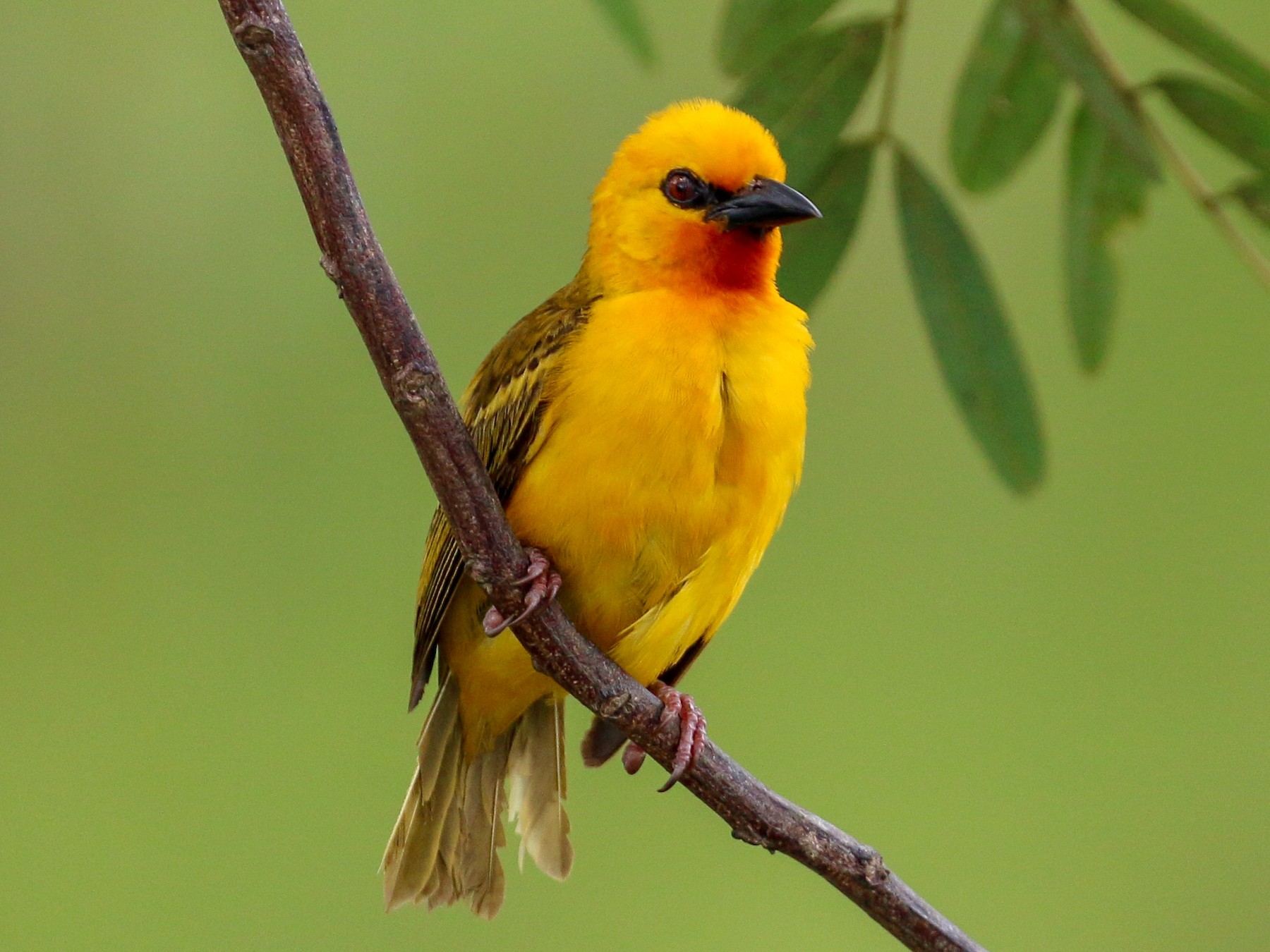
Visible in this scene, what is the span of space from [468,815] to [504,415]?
0.95m

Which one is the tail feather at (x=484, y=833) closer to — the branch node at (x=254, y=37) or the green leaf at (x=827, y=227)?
the green leaf at (x=827, y=227)

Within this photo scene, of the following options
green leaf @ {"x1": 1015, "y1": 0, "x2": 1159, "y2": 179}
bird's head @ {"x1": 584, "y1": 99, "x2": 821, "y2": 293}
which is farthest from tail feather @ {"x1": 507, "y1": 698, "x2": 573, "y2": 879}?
green leaf @ {"x1": 1015, "y1": 0, "x2": 1159, "y2": 179}

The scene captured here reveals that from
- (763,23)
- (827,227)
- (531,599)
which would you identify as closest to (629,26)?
(763,23)

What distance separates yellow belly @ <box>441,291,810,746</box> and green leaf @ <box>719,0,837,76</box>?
447mm

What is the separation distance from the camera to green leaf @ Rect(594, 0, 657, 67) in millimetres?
2268

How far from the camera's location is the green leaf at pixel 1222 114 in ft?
7.60

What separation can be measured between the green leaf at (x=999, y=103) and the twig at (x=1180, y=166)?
0.51 ft

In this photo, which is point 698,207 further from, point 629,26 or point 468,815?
point 468,815

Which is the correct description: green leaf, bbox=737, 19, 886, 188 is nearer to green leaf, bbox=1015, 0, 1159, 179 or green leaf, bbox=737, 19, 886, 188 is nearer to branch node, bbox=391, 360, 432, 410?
green leaf, bbox=1015, 0, 1159, 179

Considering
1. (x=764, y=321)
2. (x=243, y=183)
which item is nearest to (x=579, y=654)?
(x=764, y=321)

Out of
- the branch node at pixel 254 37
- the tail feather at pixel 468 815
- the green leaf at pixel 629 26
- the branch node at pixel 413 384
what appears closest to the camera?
the branch node at pixel 254 37

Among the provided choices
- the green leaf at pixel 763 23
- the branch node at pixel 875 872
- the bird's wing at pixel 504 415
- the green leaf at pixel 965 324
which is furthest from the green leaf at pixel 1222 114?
the branch node at pixel 875 872

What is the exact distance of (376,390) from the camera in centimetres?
559

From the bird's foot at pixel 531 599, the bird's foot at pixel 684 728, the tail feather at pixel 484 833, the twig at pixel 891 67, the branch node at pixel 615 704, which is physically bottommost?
the tail feather at pixel 484 833
